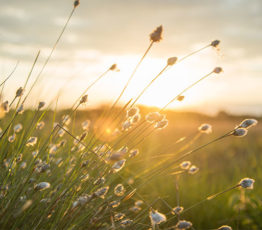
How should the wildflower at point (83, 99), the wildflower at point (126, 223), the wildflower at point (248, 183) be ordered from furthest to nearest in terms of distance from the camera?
the wildflower at point (83, 99), the wildflower at point (126, 223), the wildflower at point (248, 183)

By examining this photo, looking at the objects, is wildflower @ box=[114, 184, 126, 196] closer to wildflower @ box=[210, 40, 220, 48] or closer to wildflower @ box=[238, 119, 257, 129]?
wildflower @ box=[238, 119, 257, 129]

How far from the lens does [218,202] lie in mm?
3145

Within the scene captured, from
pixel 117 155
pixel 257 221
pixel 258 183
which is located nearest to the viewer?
pixel 117 155

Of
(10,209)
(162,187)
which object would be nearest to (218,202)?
(162,187)

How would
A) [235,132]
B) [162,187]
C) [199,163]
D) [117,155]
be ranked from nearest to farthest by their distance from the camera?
[117,155] → [235,132] → [162,187] → [199,163]

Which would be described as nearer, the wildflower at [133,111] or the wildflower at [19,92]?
the wildflower at [133,111]

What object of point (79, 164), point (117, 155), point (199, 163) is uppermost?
point (199, 163)

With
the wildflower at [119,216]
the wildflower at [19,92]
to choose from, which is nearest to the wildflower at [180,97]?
the wildflower at [119,216]

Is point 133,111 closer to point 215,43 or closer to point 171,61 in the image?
point 171,61

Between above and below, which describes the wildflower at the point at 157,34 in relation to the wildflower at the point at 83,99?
above

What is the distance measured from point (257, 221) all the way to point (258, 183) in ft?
3.21

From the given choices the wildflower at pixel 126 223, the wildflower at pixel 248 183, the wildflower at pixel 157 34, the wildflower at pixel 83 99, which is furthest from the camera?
the wildflower at pixel 83 99

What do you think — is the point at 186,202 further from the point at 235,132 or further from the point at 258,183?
the point at 235,132

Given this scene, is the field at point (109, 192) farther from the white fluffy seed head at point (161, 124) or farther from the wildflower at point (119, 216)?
the white fluffy seed head at point (161, 124)
